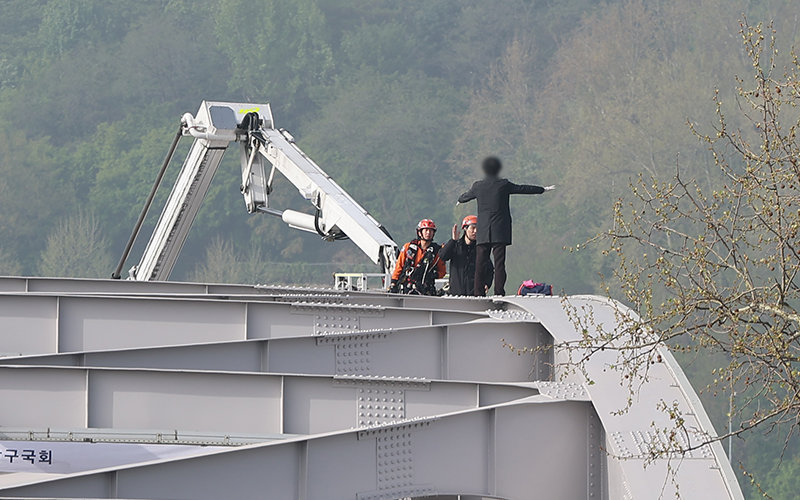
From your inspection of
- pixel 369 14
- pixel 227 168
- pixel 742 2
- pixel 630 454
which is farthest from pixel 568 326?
pixel 369 14

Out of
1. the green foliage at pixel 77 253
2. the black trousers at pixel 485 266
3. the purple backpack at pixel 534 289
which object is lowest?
the purple backpack at pixel 534 289

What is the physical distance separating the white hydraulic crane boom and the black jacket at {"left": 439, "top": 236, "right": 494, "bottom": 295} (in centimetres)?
443

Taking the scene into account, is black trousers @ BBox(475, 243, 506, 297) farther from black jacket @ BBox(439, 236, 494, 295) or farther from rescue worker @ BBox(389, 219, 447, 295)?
rescue worker @ BBox(389, 219, 447, 295)

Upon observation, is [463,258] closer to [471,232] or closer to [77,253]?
[471,232]

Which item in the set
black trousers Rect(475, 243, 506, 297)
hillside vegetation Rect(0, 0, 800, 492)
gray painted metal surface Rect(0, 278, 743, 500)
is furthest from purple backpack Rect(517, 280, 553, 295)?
hillside vegetation Rect(0, 0, 800, 492)

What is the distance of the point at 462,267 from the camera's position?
579 inches

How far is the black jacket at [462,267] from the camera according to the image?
572 inches

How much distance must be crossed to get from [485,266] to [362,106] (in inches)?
3141

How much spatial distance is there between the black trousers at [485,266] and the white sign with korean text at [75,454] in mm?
5393

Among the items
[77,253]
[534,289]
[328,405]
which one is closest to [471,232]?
[534,289]

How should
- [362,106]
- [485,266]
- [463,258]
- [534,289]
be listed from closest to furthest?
1. [534,289]
2. [485,266]
3. [463,258]
4. [362,106]

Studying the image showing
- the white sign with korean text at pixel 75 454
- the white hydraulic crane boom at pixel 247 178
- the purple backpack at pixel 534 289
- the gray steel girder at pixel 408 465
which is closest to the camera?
the gray steel girder at pixel 408 465

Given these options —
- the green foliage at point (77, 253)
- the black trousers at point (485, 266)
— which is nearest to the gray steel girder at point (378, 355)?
the black trousers at point (485, 266)

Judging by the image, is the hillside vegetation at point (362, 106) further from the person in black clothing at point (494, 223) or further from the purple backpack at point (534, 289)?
the purple backpack at point (534, 289)
